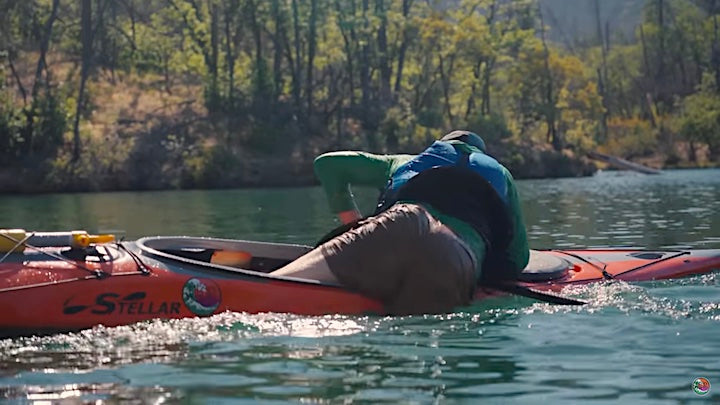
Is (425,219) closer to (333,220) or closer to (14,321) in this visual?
(14,321)

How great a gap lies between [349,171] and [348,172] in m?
0.01

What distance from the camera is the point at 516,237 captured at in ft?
28.1

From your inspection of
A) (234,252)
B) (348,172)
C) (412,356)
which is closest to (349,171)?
(348,172)

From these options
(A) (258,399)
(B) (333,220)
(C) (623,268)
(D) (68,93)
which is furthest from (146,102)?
(A) (258,399)

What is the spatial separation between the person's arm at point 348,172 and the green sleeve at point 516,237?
915mm

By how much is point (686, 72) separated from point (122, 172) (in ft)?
162

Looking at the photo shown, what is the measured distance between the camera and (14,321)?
7191mm

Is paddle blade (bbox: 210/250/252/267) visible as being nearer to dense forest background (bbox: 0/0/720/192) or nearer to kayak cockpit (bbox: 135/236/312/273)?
kayak cockpit (bbox: 135/236/312/273)

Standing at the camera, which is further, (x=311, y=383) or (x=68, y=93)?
(x=68, y=93)

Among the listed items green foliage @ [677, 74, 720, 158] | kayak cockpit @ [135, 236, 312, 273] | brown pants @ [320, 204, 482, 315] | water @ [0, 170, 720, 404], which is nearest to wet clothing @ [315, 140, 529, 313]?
brown pants @ [320, 204, 482, 315]

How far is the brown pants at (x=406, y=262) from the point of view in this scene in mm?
7691

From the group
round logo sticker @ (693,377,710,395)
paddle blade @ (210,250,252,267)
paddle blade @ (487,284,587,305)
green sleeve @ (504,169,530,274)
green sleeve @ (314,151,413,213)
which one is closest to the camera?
round logo sticker @ (693,377,710,395)

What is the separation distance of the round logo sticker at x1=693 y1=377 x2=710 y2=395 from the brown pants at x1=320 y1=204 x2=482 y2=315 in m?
2.33

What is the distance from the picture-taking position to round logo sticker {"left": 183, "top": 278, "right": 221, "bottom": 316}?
7547 millimetres
